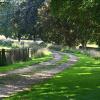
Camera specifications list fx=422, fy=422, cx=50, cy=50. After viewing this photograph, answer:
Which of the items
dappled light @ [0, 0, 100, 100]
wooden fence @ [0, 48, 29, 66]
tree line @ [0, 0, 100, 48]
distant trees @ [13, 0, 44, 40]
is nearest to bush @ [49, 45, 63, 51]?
Result: tree line @ [0, 0, 100, 48]

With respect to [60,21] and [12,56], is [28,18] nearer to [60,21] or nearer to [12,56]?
[60,21]

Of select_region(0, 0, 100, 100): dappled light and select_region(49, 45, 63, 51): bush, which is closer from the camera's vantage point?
select_region(0, 0, 100, 100): dappled light

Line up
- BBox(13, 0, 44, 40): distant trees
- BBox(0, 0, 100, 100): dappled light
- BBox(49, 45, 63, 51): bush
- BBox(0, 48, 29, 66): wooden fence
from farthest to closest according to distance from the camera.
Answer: BBox(13, 0, 44, 40): distant trees, BBox(49, 45, 63, 51): bush, BBox(0, 48, 29, 66): wooden fence, BBox(0, 0, 100, 100): dappled light

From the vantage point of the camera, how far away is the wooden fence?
3709 centimetres

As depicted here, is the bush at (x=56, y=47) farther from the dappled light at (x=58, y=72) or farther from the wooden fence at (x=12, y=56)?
the wooden fence at (x=12, y=56)

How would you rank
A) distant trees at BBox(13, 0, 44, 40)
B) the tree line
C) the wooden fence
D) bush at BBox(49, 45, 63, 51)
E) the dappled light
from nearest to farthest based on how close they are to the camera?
the dappled light < the tree line < the wooden fence < bush at BBox(49, 45, 63, 51) < distant trees at BBox(13, 0, 44, 40)

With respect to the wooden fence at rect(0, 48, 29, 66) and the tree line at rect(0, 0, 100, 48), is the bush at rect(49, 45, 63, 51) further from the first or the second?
the wooden fence at rect(0, 48, 29, 66)

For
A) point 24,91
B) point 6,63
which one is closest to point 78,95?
point 24,91

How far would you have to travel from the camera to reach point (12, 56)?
129 feet

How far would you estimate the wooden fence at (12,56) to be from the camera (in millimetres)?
37094

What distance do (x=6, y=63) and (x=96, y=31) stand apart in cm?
1119

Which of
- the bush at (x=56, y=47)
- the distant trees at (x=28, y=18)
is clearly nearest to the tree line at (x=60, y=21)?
the distant trees at (x=28, y=18)

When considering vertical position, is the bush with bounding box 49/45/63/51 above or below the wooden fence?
below

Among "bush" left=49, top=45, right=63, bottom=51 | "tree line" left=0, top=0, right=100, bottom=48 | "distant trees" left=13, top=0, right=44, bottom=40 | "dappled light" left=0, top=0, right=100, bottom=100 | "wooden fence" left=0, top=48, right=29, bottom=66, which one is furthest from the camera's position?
"distant trees" left=13, top=0, right=44, bottom=40
